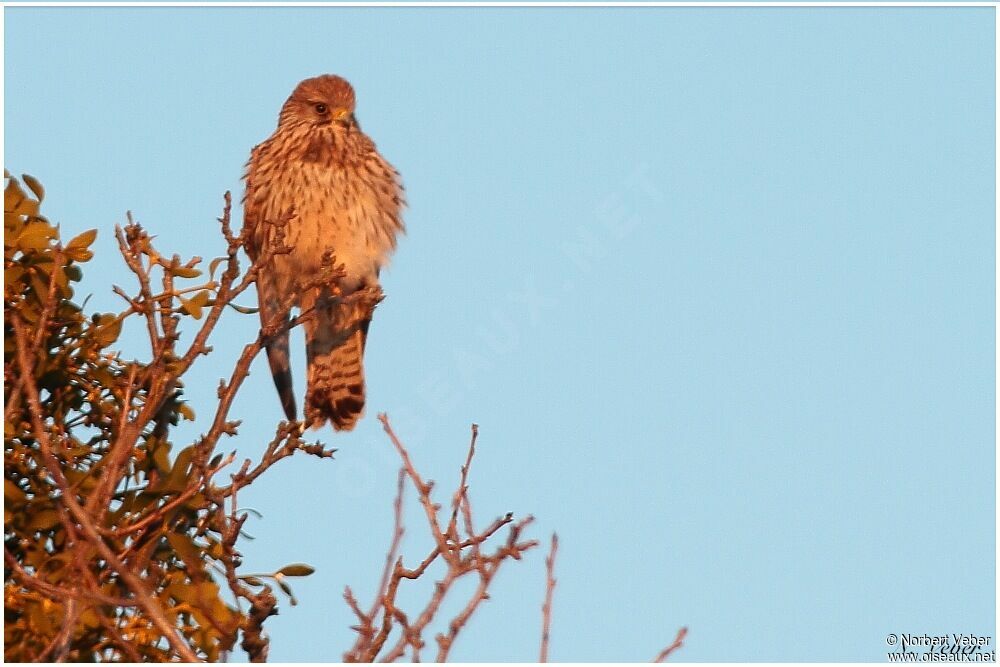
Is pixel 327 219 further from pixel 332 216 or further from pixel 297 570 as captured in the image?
pixel 297 570

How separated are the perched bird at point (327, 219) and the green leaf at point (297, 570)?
2.46m

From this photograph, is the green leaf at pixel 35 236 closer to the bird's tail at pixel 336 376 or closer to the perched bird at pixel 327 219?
the perched bird at pixel 327 219

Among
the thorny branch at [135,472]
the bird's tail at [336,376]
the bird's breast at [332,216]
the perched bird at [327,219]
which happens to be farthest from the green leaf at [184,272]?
the bird's tail at [336,376]

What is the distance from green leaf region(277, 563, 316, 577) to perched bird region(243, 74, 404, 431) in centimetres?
246

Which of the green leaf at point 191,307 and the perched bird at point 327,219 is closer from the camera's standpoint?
the green leaf at point 191,307

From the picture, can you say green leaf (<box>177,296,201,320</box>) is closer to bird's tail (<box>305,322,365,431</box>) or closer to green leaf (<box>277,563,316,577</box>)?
green leaf (<box>277,563,316,577</box>)

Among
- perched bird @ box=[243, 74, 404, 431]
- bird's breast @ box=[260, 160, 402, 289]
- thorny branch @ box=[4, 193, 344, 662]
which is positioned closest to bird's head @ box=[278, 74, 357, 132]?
perched bird @ box=[243, 74, 404, 431]

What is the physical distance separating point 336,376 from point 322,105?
124 centimetres

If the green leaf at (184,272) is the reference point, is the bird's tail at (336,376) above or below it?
above

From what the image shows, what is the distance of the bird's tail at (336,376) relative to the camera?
5.94 m

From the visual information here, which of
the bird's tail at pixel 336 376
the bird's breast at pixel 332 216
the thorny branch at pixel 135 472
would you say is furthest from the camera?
the bird's tail at pixel 336 376

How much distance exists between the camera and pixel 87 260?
326 centimetres

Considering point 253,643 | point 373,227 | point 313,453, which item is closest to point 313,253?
point 373,227

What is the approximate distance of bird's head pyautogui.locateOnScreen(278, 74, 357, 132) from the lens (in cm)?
608
